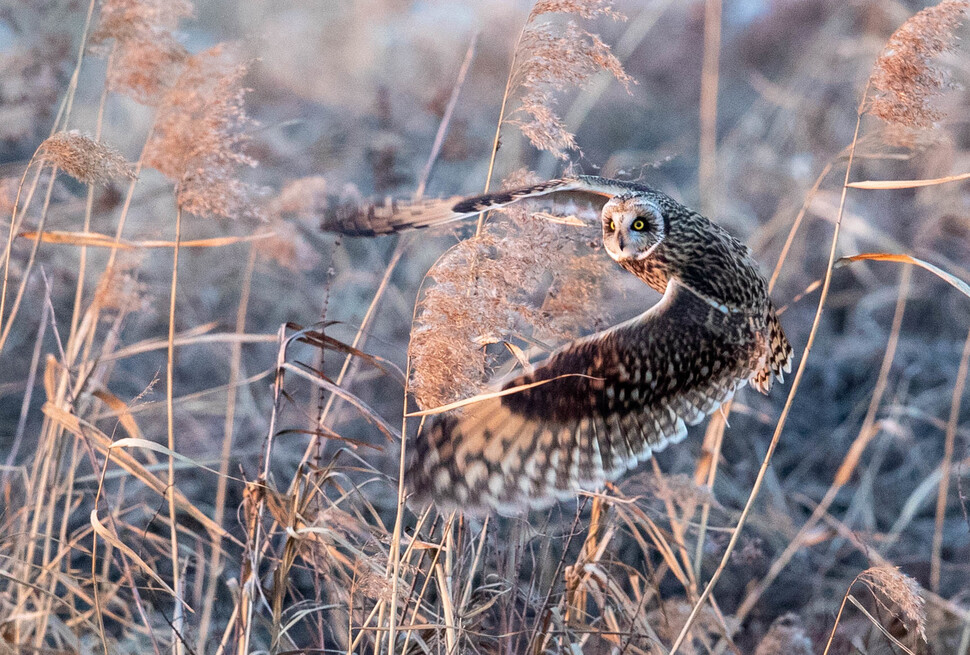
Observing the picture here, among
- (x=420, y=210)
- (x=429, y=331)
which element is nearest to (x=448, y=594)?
(x=429, y=331)

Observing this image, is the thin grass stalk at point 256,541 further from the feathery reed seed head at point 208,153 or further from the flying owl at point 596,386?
the feathery reed seed head at point 208,153

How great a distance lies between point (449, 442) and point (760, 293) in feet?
2.67

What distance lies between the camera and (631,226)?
1.61 m

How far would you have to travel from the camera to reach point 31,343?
3.34 meters

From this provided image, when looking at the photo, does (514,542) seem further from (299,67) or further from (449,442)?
(299,67)

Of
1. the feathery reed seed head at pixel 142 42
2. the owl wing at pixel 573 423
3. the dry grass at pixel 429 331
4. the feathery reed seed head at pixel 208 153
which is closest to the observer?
the owl wing at pixel 573 423

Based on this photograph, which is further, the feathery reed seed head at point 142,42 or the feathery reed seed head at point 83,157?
the feathery reed seed head at point 142,42

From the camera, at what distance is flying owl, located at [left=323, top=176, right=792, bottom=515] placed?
123 centimetres

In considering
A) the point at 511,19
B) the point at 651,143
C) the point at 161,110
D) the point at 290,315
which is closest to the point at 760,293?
the point at 161,110

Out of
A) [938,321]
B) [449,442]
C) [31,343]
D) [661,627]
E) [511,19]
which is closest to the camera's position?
[449,442]

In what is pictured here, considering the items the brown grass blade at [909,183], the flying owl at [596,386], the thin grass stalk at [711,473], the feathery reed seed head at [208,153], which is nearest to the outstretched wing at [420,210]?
the flying owl at [596,386]

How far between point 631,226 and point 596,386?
1.54ft

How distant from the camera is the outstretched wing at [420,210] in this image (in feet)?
4.31

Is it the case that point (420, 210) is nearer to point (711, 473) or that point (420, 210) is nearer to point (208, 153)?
point (208, 153)
